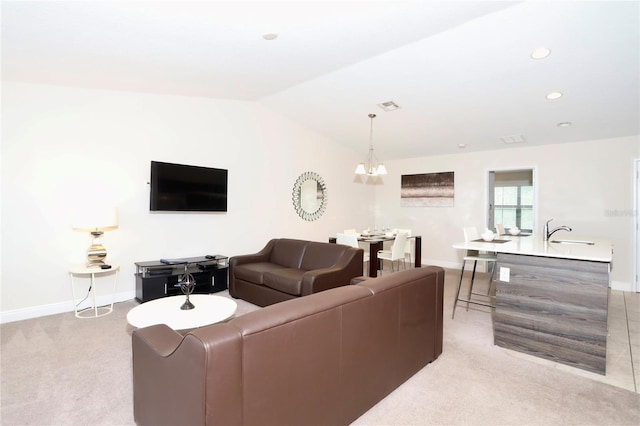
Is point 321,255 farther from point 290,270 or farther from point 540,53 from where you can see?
point 540,53

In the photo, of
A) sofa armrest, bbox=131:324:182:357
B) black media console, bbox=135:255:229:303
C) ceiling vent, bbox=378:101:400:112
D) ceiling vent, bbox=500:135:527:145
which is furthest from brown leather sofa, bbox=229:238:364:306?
ceiling vent, bbox=500:135:527:145

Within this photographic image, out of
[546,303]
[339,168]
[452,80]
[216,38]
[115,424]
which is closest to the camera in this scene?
[115,424]

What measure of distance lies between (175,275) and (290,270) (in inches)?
56.6

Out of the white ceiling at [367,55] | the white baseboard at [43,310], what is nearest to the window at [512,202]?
the white ceiling at [367,55]

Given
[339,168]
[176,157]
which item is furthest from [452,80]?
[176,157]

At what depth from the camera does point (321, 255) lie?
4.14 m

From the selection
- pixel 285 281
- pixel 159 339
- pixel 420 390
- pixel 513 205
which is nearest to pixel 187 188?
pixel 285 281

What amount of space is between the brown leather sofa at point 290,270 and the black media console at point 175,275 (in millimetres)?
294

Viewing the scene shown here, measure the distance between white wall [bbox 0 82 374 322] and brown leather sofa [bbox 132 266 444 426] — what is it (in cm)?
277

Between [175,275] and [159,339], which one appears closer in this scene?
[159,339]

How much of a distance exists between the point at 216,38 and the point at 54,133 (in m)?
2.19

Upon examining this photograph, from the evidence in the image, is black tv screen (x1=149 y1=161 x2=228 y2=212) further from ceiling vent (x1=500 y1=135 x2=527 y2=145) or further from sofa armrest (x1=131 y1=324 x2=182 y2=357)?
ceiling vent (x1=500 y1=135 x2=527 y2=145)

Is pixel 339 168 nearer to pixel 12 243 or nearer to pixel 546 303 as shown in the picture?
pixel 546 303

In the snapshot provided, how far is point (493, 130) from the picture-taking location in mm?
4992
